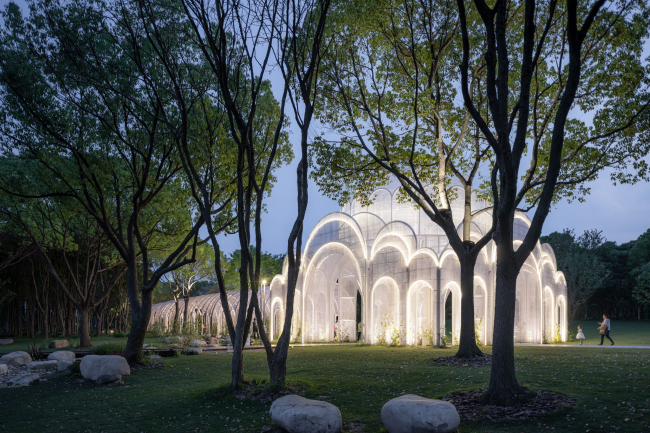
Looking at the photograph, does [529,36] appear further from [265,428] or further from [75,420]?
[75,420]

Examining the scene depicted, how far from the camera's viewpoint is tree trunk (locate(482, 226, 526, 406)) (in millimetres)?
8062

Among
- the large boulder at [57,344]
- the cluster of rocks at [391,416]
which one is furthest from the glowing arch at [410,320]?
the large boulder at [57,344]

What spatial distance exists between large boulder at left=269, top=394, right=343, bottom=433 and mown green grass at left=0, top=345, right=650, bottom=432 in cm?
67

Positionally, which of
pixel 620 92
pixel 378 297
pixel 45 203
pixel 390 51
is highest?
pixel 390 51

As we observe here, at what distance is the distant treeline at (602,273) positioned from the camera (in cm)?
4678

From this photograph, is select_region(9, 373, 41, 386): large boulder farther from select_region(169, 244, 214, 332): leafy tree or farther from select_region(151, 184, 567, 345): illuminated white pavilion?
select_region(169, 244, 214, 332): leafy tree

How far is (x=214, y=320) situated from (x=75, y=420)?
36644 mm

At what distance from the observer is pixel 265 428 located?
24.8 feet

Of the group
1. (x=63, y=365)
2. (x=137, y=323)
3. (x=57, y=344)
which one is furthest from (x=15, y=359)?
(x=57, y=344)

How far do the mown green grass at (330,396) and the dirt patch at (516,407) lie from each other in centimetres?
23

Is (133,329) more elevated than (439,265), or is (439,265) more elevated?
(439,265)

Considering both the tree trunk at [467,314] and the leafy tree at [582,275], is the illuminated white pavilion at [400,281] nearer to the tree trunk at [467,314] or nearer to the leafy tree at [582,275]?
the tree trunk at [467,314]

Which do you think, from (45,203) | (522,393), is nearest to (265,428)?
(522,393)

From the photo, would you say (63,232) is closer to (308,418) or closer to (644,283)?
(308,418)
